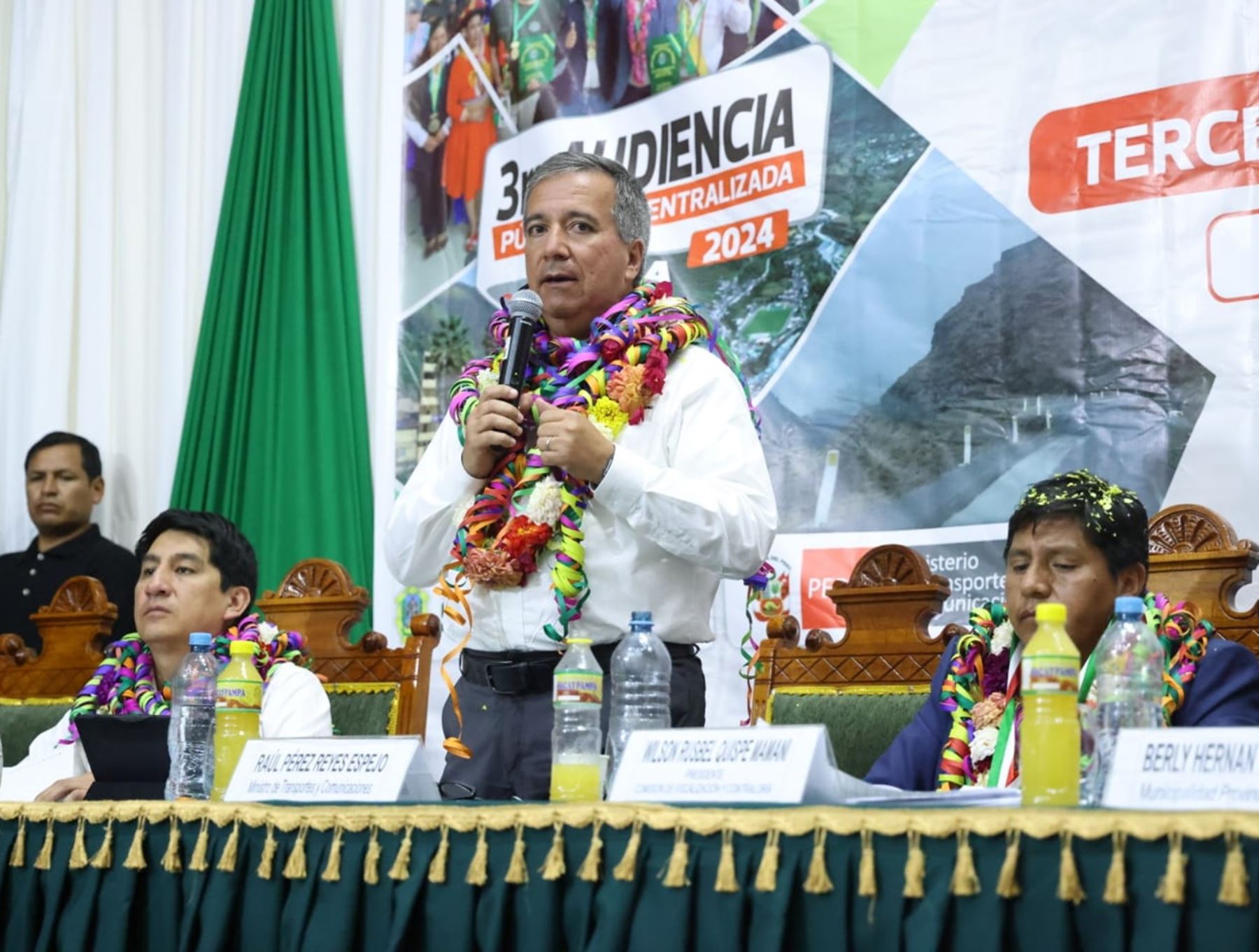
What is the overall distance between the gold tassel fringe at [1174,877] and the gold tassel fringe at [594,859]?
20.6 inches

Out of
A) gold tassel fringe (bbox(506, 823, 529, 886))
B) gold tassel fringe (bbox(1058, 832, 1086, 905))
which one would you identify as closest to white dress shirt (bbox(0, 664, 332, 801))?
gold tassel fringe (bbox(506, 823, 529, 886))

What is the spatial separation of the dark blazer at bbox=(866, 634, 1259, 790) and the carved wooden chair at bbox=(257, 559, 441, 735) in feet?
3.70

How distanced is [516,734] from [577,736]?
1.38ft

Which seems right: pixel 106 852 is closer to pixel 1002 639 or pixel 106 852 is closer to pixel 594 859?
pixel 594 859

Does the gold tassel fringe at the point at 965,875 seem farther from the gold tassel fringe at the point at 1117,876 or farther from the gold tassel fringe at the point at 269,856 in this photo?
the gold tassel fringe at the point at 269,856

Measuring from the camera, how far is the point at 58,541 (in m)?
4.53

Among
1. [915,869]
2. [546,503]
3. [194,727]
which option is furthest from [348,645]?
[915,869]

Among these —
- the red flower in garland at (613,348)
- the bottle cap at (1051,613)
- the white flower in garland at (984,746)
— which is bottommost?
the white flower in garland at (984,746)

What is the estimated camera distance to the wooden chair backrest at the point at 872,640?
2834mm

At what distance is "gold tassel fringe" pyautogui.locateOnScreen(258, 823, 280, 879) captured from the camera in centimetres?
177

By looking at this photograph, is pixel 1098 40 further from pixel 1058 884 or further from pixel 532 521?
pixel 1058 884

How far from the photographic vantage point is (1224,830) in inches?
49.9

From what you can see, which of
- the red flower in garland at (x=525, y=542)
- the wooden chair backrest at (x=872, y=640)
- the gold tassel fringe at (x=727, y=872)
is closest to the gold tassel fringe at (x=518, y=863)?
the gold tassel fringe at (x=727, y=872)

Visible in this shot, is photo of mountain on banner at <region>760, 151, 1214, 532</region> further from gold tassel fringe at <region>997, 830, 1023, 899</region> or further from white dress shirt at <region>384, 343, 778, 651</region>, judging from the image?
gold tassel fringe at <region>997, 830, 1023, 899</region>
